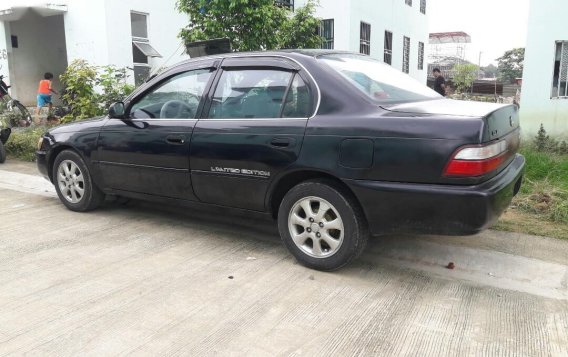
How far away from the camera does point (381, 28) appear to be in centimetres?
1961

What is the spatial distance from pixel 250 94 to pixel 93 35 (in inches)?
430

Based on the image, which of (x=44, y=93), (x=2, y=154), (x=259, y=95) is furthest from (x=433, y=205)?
(x=44, y=93)

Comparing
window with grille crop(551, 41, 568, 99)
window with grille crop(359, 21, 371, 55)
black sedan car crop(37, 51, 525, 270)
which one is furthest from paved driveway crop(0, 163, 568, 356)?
window with grille crop(359, 21, 371, 55)

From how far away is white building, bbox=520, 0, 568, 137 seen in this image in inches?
339

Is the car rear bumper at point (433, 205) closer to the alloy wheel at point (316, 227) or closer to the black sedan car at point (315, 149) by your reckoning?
the black sedan car at point (315, 149)

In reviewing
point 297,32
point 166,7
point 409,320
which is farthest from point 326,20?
point 409,320

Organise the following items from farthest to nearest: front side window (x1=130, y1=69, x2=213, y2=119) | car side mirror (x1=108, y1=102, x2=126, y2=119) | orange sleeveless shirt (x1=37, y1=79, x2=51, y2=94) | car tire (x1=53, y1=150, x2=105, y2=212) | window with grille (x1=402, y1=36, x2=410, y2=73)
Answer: window with grille (x1=402, y1=36, x2=410, y2=73)
orange sleeveless shirt (x1=37, y1=79, x2=51, y2=94)
car tire (x1=53, y1=150, x2=105, y2=212)
car side mirror (x1=108, y1=102, x2=126, y2=119)
front side window (x1=130, y1=69, x2=213, y2=119)

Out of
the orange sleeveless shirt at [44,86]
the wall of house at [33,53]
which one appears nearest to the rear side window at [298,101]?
the orange sleeveless shirt at [44,86]

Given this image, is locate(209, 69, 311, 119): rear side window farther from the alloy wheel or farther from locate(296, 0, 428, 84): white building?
locate(296, 0, 428, 84): white building

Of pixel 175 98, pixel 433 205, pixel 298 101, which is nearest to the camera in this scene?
pixel 433 205

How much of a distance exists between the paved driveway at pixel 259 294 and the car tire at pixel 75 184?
13.1 inches

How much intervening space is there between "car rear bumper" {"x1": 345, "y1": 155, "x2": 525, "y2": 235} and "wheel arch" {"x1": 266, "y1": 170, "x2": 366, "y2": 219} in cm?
15

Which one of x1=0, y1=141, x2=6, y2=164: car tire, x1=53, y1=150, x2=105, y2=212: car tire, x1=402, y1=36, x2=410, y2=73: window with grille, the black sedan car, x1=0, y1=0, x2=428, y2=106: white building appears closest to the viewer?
the black sedan car

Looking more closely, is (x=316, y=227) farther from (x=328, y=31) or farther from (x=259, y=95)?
(x=328, y=31)
